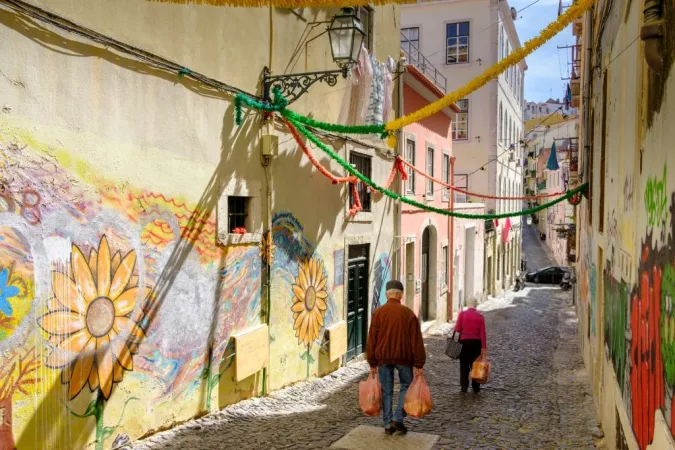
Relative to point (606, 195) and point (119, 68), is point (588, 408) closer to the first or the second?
point (606, 195)

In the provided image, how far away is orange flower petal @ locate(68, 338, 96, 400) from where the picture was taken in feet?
17.7

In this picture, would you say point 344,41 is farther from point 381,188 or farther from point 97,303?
point 97,303

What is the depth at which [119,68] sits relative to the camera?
231 inches

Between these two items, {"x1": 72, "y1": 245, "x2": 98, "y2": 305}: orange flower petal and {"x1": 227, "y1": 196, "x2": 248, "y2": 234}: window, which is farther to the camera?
{"x1": 227, "y1": 196, "x2": 248, "y2": 234}: window

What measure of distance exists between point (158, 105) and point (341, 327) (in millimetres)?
5785

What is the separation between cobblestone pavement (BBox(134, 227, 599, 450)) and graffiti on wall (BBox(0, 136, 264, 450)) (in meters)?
0.52

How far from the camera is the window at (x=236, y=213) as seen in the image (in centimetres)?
798

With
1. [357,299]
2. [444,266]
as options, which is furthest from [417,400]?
[444,266]

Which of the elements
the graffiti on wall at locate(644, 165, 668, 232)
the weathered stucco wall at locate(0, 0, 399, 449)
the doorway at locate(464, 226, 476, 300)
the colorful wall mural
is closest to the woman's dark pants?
the weathered stucco wall at locate(0, 0, 399, 449)

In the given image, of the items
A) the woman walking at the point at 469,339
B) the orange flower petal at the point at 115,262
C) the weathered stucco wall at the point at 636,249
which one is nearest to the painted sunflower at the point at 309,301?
the woman walking at the point at 469,339

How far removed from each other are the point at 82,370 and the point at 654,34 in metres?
5.08

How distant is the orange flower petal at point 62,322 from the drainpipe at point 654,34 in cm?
477

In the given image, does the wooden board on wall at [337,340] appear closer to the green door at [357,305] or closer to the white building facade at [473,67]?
the green door at [357,305]

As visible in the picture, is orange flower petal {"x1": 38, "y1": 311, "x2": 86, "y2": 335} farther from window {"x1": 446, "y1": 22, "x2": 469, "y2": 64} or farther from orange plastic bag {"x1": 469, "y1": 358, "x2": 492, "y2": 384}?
window {"x1": 446, "y1": 22, "x2": 469, "y2": 64}
